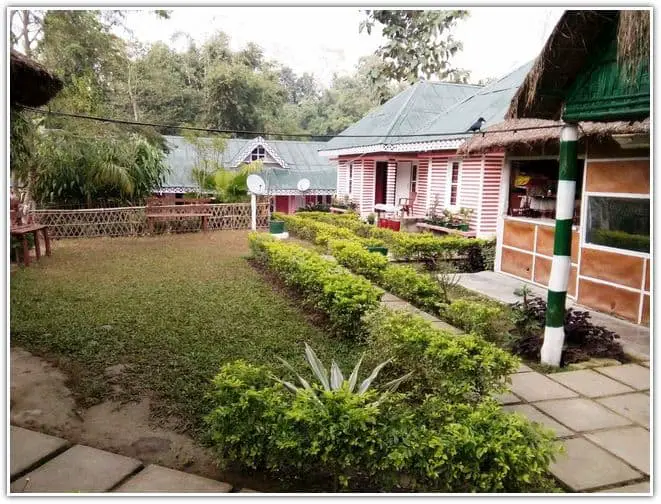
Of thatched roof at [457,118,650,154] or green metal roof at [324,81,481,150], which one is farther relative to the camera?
green metal roof at [324,81,481,150]

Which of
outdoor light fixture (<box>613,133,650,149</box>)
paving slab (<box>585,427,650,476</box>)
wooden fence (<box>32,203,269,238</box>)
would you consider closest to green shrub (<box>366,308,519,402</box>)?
paving slab (<box>585,427,650,476</box>)

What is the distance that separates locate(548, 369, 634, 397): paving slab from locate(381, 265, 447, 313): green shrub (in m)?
1.88

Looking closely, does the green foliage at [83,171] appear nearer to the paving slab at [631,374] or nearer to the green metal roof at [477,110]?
the green metal roof at [477,110]

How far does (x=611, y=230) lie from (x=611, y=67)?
125 inches

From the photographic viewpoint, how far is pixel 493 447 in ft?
8.61

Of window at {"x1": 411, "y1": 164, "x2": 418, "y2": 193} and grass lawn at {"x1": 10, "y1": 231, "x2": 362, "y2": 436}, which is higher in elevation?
window at {"x1": 411, "y1": 164, "x2": 418, "y2": 193}

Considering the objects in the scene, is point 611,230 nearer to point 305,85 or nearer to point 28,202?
point 305,85

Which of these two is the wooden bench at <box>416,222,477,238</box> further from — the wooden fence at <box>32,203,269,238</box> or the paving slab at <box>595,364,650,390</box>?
the paving slab at <box>595,364,650,390</box>

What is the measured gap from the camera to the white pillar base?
4.74m

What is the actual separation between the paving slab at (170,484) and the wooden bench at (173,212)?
1274cm

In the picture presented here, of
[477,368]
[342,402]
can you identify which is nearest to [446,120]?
[477,368]

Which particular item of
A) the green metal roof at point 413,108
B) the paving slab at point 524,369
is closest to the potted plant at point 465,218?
the green metal roof at point 413,108

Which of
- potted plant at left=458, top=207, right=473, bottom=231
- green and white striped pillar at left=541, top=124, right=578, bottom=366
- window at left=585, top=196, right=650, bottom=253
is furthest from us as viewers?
potted plant at left=458, top=207, right=473, bottom=231

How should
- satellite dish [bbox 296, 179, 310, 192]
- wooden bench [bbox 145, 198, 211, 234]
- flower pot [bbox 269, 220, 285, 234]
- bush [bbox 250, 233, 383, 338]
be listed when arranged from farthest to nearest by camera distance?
satellite dish [bbox 296, 179, 310, 192] < flower pot [bbox 269, 220, 285, 234] < wooden bench [bbox 145, 198, 211, 234] < bush [bbox 250, 233, 383, 338]
